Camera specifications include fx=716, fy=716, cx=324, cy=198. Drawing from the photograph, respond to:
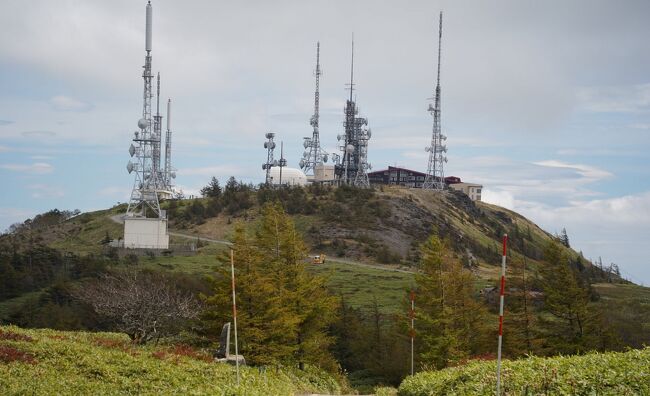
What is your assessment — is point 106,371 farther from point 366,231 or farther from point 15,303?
point 366,231

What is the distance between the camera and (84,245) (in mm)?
94188

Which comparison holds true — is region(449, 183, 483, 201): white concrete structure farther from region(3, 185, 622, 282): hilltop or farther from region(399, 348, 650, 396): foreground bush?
region(399, 348, 650, 396): foreground bush

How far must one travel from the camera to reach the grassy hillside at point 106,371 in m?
17.5

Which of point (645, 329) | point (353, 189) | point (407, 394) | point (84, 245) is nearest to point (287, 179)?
point (353, 189)

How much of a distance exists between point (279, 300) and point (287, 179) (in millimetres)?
97667

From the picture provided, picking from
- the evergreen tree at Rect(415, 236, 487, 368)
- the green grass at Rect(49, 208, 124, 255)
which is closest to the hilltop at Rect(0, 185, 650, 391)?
the green grass at Rect(49, 208, 124, 255)

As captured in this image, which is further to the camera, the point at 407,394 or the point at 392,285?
the point at 392,285

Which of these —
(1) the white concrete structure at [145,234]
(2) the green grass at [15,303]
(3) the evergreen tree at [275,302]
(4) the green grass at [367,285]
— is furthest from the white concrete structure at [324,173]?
(3) the evergreen tree at [275,302]

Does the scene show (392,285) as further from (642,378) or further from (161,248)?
(642,378)

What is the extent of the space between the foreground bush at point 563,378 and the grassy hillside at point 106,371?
4969 mm

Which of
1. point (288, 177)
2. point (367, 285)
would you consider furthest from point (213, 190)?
point (367, 285)

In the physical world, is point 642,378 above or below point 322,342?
above

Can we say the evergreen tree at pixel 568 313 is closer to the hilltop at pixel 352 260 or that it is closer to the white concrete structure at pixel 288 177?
the hilltop at pixel 352 260

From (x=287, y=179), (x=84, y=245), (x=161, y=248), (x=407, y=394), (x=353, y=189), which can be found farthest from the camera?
(x=287, y=179)
